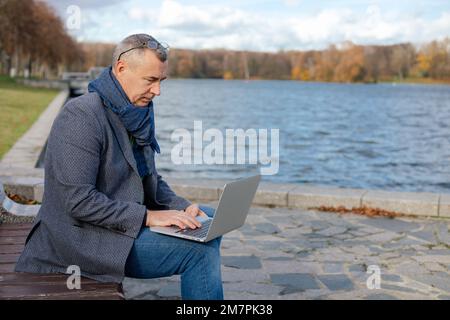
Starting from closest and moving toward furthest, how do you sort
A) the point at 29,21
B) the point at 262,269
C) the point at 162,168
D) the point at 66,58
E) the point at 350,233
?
the point at 262,269 → the point at 350,233 → the point at 162,168 → the point at 29,21 → the point at 66,58

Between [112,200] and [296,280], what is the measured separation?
2447 millimetres

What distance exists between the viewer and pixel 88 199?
3.06 metres

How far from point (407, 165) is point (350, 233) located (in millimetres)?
16626

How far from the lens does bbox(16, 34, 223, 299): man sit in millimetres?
3084

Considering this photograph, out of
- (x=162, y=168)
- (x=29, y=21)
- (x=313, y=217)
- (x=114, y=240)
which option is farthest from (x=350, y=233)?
(x=29, y=21)

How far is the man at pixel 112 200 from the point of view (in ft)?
10.1

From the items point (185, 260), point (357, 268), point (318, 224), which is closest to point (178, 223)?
point (185, 260)

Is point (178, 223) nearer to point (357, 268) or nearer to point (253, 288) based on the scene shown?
point (253, 288)

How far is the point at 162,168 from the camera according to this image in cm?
1877

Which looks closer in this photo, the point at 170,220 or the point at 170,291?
the point at 170,220

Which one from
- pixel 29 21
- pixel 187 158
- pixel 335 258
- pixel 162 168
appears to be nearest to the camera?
pixel 335 258

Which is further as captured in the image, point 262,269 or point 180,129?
point 180,129
